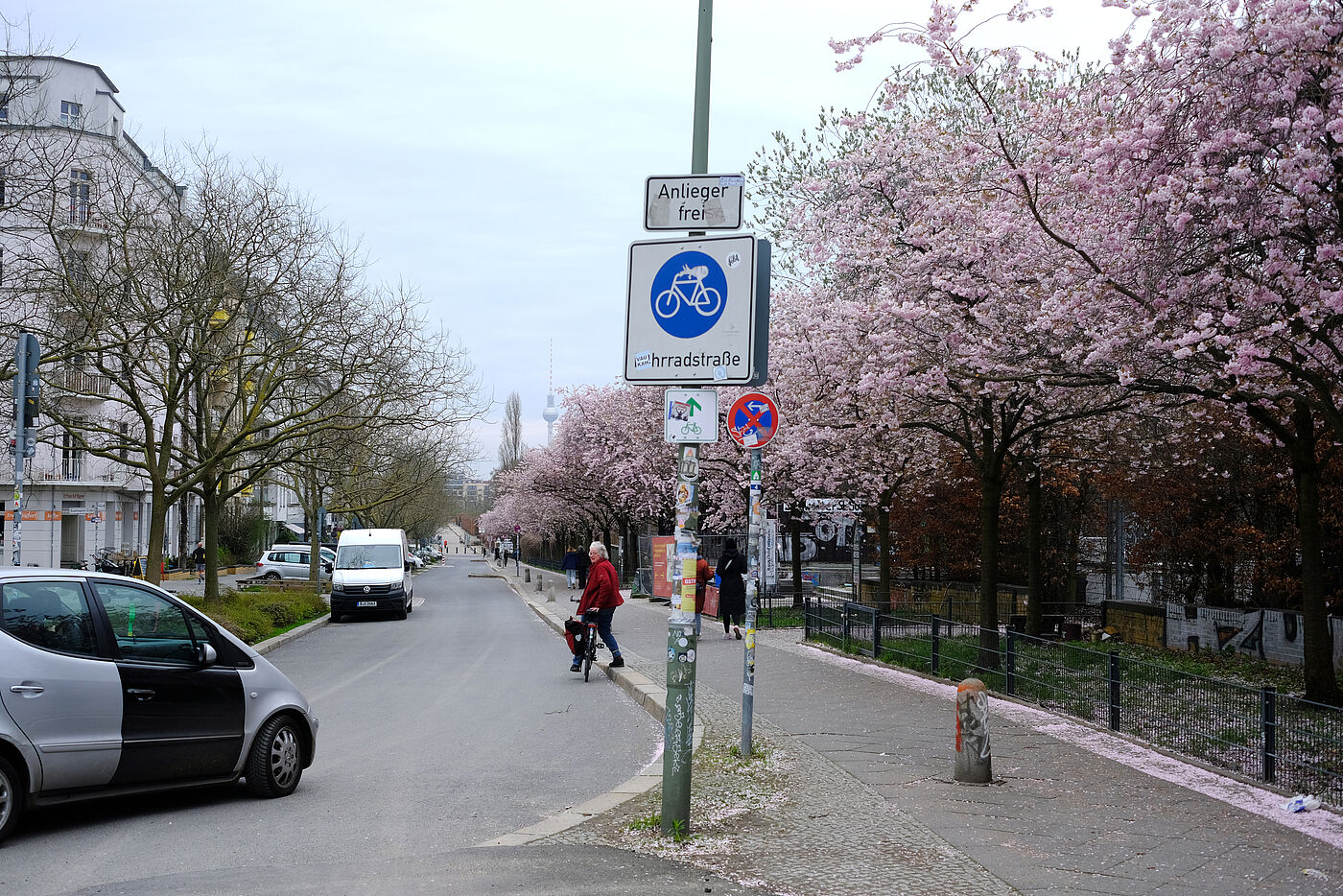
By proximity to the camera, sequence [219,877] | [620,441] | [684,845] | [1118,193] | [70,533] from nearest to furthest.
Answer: [219,877]
[684,845]
[1118,193]
[620,441]
[70,533]

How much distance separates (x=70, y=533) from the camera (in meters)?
54.2

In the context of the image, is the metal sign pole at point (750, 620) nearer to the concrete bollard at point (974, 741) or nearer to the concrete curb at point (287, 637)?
the concrete bollard at point (974, 741)

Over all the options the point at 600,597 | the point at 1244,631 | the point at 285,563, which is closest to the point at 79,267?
the point at 600,597

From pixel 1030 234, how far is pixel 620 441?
34189mm

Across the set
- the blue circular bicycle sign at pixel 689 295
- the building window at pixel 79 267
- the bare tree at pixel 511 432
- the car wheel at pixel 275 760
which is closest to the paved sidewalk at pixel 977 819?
the car wheel at pixel 275 760

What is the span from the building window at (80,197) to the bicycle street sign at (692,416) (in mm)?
13240

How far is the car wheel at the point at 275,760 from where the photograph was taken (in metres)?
8.00

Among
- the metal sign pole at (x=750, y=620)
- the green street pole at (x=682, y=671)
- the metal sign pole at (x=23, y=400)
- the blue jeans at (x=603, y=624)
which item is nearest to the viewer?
the green street pole at (x=682, y=671)

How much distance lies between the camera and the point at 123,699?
706 cm

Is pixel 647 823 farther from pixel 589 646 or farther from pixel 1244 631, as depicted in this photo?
pixel 1244 631

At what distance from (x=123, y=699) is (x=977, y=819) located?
524cm

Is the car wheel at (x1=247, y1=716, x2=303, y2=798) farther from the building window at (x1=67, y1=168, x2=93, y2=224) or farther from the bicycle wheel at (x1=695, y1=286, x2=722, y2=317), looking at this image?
the building window at (x1=67, y1=168, x2=93, y2=224)

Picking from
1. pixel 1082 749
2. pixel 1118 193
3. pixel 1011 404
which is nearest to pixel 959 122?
pixel 1011 404

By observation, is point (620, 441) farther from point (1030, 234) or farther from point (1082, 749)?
point (1082, 749)
